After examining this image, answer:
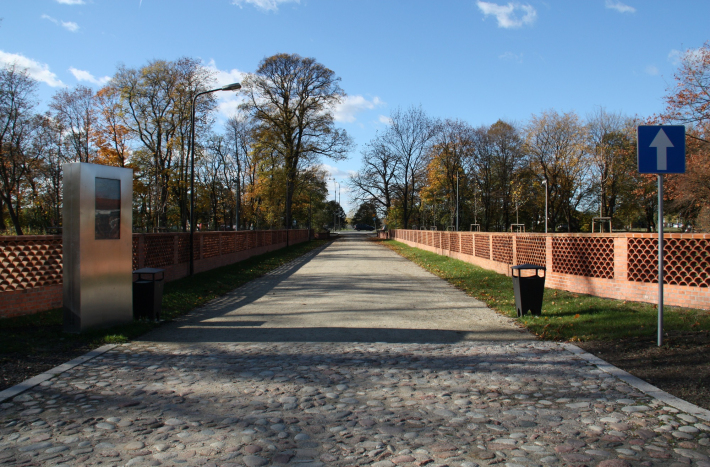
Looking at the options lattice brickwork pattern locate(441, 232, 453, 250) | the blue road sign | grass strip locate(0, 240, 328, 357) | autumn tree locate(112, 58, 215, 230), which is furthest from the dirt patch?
autumn tree locate(112, 58, 215, 230)

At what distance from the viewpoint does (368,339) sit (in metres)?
6.92

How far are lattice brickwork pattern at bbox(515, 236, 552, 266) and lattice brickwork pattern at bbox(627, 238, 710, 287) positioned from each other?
2893mm

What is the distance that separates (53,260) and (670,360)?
32.6 ft

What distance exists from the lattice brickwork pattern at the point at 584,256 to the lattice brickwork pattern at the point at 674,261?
1.89ft

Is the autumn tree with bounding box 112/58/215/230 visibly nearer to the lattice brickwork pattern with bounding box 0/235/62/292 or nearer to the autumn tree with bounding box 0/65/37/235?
the autumn tree with bounding box 0/65/37/235

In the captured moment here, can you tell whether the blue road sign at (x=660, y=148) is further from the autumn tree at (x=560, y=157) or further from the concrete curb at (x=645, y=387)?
the autumn tree at (x=560, y=157)

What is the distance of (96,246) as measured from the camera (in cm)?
729

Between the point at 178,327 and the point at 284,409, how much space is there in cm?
445

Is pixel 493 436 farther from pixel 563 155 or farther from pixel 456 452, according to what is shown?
pixel 563 155

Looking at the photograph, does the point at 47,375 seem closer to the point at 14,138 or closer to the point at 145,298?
the point at 145,298

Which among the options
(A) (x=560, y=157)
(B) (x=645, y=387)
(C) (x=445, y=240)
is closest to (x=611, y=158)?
(A) (x=560, y=157)

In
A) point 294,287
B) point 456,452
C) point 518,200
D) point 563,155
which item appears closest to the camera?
point 456,452

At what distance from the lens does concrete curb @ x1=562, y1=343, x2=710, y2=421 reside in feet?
13.3

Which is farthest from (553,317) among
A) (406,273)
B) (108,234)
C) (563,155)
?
(563,155)
